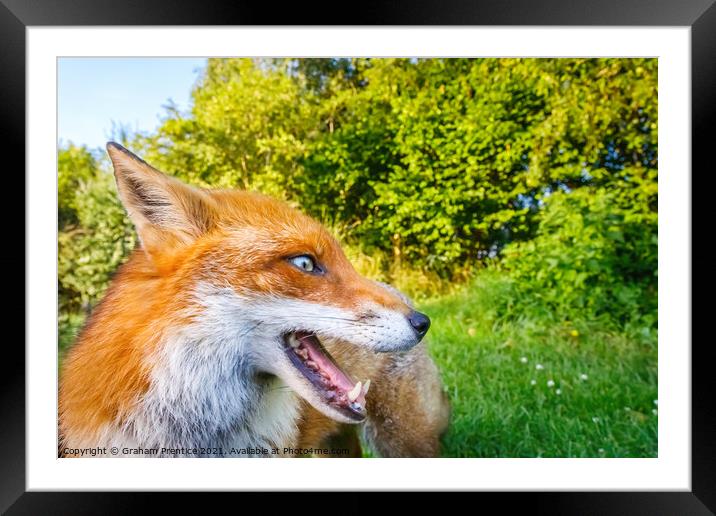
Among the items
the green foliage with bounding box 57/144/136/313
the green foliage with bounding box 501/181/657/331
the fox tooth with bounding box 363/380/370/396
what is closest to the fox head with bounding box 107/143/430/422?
the fox tooth with bounding box 363/380/370/396

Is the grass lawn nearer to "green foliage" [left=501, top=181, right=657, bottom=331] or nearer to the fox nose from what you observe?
"green foliage" [left=501, top=181, right=657, bottom=331]

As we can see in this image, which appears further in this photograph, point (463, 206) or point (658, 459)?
point (463, 206)

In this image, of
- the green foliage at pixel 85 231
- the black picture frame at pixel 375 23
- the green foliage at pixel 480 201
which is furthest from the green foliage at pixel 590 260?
the green foliage at pixel 85 231

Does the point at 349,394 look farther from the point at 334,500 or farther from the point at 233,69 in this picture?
the point at 233,69

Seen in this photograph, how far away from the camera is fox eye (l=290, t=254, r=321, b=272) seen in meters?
1.94

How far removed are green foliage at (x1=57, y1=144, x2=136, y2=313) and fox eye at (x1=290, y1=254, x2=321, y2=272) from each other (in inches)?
45.0

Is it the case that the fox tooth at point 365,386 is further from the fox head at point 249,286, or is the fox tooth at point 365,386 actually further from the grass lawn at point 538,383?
the grass lawn at point 538,383

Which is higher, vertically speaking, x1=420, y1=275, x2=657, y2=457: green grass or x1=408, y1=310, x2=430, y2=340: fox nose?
x1=408, y1=310, x2=430, y2=340: fox nose

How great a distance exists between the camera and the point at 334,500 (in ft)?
7.98

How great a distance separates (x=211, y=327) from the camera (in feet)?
5.98

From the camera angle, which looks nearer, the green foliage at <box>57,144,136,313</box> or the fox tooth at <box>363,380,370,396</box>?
the fox tooth at <box>363,380,370,396</box>

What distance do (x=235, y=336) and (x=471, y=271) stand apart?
59.6 inches

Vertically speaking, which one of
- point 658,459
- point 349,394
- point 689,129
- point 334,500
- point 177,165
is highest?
point 689,129

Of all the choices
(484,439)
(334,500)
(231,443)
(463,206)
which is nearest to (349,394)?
(231,443)
